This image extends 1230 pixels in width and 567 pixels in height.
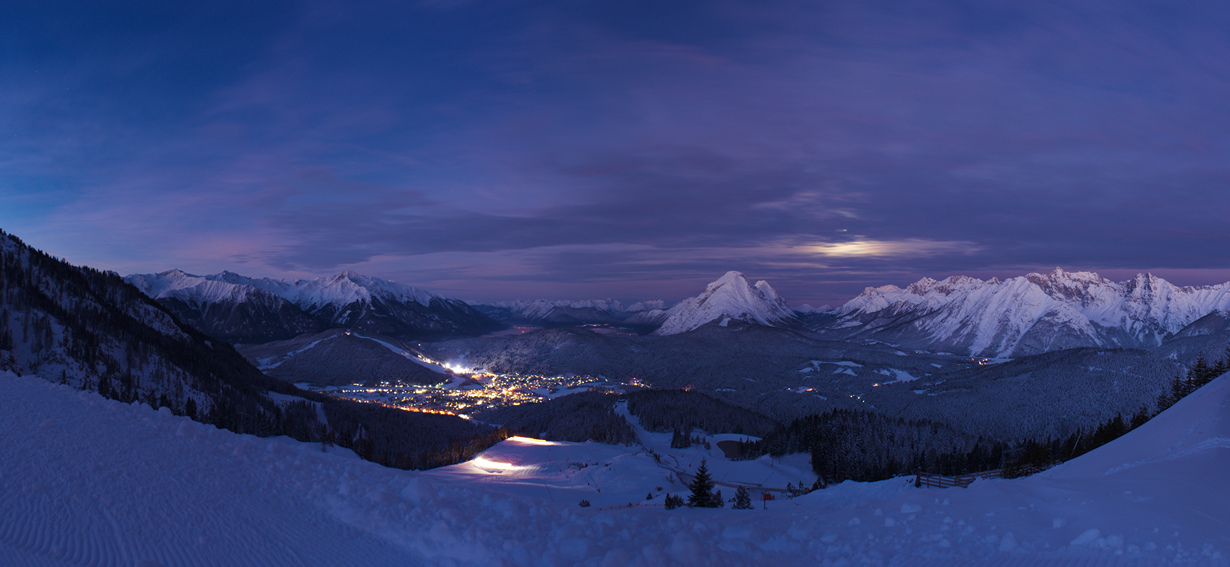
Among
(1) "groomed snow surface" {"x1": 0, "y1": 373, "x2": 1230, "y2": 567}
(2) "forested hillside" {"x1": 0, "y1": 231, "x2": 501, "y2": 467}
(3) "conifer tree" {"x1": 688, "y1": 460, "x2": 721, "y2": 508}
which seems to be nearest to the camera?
(1) "groomed snow surface" {"x1": 0, "y1": 373, "x2": 1230, "y2": 567}

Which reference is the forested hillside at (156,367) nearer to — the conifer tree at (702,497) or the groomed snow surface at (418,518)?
the groomed snow surface at (418,518)

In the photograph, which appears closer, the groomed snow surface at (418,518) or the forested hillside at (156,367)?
the groomed snow surface at (418,518)

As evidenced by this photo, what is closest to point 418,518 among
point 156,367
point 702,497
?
point 702,497

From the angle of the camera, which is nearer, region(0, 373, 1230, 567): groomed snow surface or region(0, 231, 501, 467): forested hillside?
region(0, 373, 1230, 567): groomed snow surface

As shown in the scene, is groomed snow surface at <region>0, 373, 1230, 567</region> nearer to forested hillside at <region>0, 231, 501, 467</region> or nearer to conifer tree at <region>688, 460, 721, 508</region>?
conifer tree at <region>688, 460, 721, 508</region>

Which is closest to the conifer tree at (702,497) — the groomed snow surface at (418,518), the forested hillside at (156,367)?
the groomed snow surface at (418,518)

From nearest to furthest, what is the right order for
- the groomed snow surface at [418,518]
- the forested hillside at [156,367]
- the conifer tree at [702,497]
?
the groomed snow surface at [418,518], the conifer tree at [702,497], the forested hillside at [156,367]

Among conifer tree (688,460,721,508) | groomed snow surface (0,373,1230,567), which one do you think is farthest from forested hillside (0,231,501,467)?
conifer tree (688,460,721,508)

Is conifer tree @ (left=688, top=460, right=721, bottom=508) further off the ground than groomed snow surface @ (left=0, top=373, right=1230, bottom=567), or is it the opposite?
groomed snow surface @ (left=0, top=373, right=1230, bottom=567)

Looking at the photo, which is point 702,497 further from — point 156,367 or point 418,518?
point 156,367
